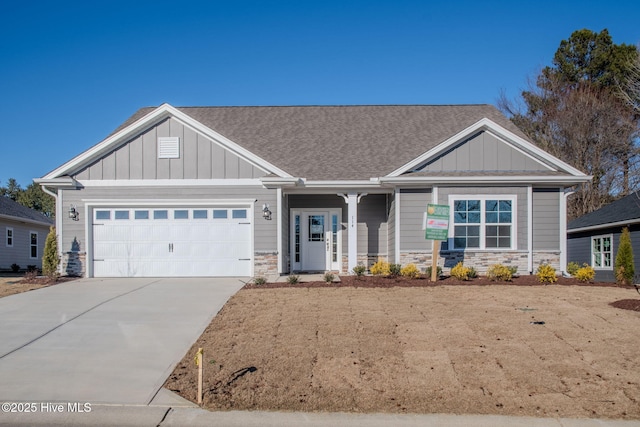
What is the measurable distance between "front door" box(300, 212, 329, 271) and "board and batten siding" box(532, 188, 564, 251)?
672 centimetres

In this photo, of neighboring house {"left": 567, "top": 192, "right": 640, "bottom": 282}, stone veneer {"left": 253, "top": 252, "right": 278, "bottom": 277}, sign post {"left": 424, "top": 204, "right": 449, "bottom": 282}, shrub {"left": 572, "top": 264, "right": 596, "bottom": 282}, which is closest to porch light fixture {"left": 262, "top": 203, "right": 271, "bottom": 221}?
stone veneer {"left": 253, "top": 252, "right": 278, "bottom": 277}

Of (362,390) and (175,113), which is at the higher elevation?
(175,113)

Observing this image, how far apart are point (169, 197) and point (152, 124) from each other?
2.26 metres

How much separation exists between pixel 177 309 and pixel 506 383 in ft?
23.0

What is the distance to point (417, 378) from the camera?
7445 mm

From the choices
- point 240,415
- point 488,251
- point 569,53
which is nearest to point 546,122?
point 569,53

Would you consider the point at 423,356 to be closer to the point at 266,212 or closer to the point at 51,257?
the point at 266,212

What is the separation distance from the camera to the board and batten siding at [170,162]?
16.2 m

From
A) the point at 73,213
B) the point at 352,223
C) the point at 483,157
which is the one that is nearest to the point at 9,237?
the point at 73,213

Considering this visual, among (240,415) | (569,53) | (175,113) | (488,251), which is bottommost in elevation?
(240,415)

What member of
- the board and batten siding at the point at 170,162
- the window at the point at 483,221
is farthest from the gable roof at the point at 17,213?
the window at the point at 483,221

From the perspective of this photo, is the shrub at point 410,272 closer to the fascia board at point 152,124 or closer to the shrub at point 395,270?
the shrub at point 395,270

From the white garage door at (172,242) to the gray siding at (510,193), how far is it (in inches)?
236

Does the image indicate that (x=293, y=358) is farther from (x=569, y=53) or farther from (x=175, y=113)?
(x=569, y=53)
